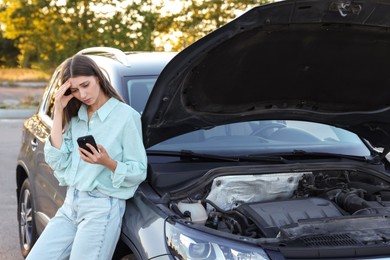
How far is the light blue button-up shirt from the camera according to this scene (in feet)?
10.6

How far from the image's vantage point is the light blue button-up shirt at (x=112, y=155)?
3242 mm

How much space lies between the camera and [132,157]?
129 inches

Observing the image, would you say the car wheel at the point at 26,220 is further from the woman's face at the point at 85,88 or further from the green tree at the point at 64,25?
the green tree at the point at 64,25

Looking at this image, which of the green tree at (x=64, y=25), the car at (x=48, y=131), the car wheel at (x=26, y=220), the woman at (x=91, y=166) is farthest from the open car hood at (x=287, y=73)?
the green tree at (x=64, y=25)

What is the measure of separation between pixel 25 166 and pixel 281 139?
2.19 meters

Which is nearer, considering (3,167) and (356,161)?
(356,161)

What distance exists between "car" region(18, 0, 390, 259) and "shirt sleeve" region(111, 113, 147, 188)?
13cm

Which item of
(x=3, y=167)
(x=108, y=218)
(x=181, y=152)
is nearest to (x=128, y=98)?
(x=181, y=152)

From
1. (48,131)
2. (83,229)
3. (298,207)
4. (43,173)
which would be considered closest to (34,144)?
(48,131)

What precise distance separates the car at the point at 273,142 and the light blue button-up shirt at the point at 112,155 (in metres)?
0.14

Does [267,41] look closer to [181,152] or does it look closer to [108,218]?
[181,152]

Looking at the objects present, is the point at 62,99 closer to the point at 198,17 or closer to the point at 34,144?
the point at 34,144

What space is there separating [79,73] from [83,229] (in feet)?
2.68

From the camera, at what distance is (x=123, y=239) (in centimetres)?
327
